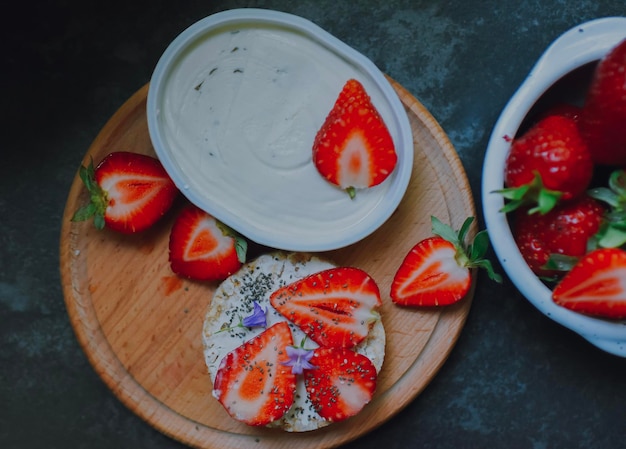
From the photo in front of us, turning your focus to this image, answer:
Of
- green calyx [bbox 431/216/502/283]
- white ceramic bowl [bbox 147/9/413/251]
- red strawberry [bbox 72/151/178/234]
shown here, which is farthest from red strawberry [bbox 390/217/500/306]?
red strawberry [bbox 72/151/178/234]

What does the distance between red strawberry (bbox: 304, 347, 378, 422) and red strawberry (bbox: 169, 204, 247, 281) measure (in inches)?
9.4

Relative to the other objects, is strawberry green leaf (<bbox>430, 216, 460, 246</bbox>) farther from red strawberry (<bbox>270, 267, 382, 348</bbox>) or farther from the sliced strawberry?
red strawberry (<bbox>270, 267, 382, 348</bbox>)

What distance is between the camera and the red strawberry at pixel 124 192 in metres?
1.33

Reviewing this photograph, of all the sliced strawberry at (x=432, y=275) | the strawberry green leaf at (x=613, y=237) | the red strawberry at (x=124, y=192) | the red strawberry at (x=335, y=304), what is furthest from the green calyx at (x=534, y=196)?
the red strawberry at (x=124, y=192)

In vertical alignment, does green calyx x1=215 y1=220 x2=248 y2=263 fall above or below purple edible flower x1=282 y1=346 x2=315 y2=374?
above

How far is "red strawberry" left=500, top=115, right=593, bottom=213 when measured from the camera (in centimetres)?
110

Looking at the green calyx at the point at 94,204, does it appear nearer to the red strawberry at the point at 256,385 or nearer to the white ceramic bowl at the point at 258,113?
the white ceramic bowl at the point at 258,113

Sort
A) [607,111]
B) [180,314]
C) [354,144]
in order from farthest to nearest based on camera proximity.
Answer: [180,314] < [354,144] < [607,111]

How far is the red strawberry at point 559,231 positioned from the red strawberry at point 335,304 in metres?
0.29

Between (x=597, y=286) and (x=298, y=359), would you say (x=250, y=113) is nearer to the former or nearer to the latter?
(x=298, y=359)

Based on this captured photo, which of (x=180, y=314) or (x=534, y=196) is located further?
(x=180, y=314)

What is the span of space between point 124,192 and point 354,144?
1.39 feet

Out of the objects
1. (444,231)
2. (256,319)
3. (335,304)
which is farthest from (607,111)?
(256,319)

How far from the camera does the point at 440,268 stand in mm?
1334
